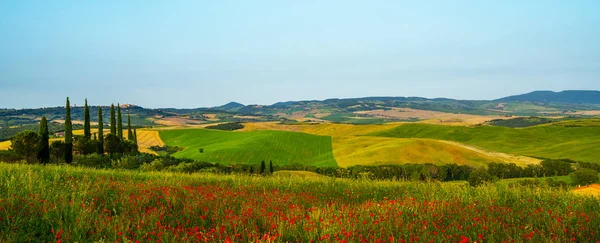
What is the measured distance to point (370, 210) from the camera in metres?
8.19

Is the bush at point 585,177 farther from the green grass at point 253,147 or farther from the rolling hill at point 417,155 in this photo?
the green grass at point 253,147

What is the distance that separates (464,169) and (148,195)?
308 feet

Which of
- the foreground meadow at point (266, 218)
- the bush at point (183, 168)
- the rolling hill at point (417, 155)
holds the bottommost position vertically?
the rolling hill at point (417, 155)

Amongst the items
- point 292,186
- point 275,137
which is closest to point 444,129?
point 275,137

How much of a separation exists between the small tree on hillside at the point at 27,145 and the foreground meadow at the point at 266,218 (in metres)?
58.4

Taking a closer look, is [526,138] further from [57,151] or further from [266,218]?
[266,218]

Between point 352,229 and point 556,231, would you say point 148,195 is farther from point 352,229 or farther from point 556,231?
point 556,231

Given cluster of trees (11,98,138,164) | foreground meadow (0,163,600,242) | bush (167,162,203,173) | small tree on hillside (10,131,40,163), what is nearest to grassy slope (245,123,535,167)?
bush (167,162,203,173)

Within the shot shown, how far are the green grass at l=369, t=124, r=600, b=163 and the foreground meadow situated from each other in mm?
144001

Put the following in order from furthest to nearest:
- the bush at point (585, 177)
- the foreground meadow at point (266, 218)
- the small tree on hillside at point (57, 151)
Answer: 1. the small tree on hillside at point (57, 151)
2. the bush at point (585, 177)
3. the foreground meadow at point (266, 218)

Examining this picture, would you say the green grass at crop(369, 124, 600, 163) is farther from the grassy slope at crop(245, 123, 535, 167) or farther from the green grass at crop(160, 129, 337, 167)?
the green grass at crop(160, 129, 337, 167)

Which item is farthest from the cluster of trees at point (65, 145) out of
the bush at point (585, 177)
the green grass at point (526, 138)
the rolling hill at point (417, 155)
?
the green grass at point (526, 138)

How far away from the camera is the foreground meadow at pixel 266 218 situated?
6293 mm

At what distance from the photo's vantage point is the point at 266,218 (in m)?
7.50
